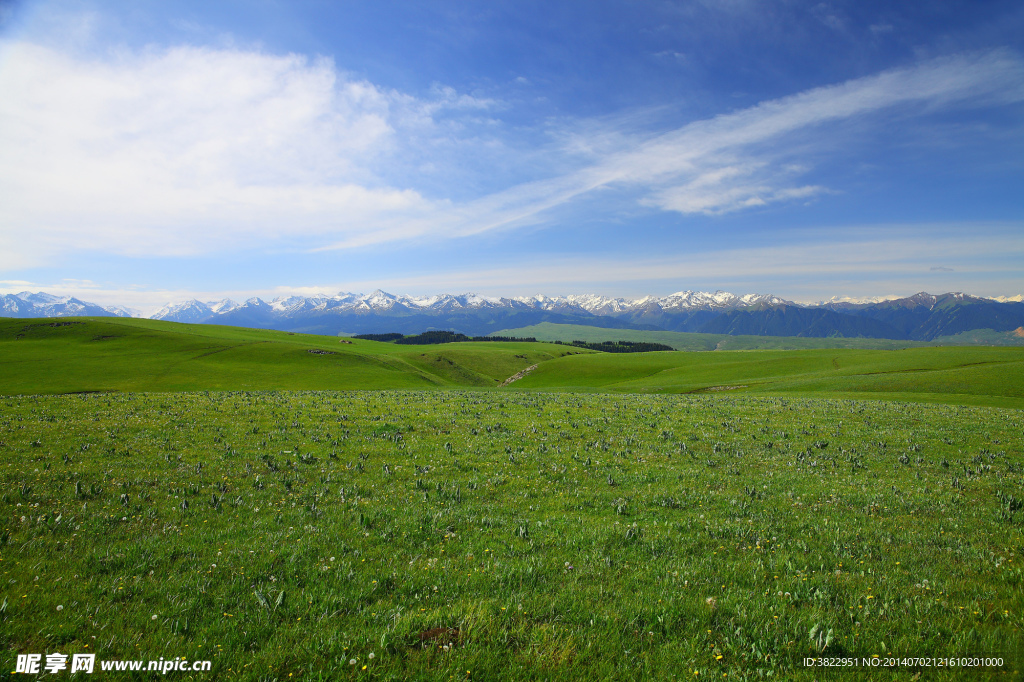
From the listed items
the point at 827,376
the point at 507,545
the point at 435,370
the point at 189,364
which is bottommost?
the point at 435,370

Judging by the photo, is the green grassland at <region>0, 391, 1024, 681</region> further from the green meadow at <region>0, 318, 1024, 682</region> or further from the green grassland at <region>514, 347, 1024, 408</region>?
the green grassland at <region>514, 347, 1024, 408</region>

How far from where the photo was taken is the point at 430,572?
7.85 meters

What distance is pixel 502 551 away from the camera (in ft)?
28.5

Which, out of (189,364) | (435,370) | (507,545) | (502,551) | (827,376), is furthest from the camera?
(435,370)

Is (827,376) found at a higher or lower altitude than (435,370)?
higher

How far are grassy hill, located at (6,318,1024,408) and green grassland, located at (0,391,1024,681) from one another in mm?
44766

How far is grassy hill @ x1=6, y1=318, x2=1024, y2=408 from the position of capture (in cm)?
5447

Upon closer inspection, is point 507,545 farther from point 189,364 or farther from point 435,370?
point 435,370

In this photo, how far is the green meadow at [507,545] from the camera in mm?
5805

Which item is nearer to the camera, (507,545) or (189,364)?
(507,545)

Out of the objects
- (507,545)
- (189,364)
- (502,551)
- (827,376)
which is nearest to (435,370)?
(189,364)

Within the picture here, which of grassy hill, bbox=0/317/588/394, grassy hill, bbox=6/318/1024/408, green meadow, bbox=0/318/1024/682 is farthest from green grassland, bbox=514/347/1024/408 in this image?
green meadow, bbox=0/318/1024/682

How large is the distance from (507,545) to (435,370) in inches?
4319

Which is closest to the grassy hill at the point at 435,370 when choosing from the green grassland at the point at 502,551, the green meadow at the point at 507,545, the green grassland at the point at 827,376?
the green grassland at the point at 827,376
